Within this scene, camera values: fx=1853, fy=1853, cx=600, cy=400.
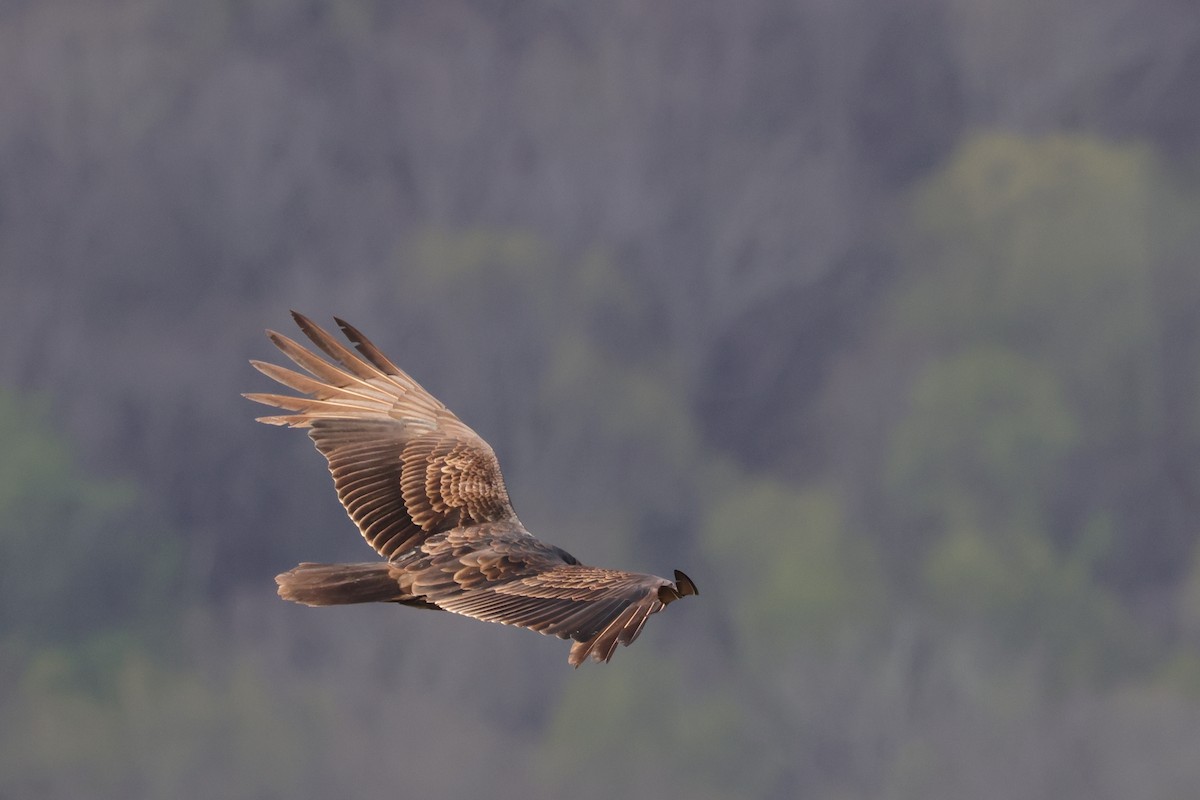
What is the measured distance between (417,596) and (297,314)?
596cm

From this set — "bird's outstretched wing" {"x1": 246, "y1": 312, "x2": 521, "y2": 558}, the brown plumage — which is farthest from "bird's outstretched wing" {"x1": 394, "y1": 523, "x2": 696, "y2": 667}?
"bird's outstretched wing" {"x1": 246, "y1": 312, "x2": 521, "y2": 558}

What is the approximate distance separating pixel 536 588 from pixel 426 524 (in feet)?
Answer: 13.9

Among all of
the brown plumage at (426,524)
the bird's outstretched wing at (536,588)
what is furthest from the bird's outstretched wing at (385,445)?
the bird's outstretched wing at (536,588)

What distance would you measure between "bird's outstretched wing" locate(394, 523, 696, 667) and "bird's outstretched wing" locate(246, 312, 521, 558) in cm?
127

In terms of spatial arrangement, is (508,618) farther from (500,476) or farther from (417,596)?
(500,476)

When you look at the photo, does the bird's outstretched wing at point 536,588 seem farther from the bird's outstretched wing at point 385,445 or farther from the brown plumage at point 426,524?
the bird's outstretched wing at point 385,445

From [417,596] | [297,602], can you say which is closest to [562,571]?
[417,596]

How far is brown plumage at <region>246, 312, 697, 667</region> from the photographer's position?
19359 millimetres

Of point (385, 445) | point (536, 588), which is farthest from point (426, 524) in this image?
point (536, 588)

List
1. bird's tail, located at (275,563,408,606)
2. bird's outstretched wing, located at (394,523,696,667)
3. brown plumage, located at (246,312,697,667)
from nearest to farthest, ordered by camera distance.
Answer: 1. bird's outstretched wing, located at (394,523,696,667)
2. brown plumage, located at (246,312,697,667)
3. bird's tail, located at (275,563,408,606)

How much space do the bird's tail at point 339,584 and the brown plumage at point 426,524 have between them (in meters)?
0.02

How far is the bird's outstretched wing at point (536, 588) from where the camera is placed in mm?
18766

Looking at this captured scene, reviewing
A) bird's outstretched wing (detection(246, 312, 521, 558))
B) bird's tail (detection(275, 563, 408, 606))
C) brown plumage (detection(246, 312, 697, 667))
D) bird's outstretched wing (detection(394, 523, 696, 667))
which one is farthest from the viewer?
bird's outstretched wing (detection(246, 312, 521, 558))

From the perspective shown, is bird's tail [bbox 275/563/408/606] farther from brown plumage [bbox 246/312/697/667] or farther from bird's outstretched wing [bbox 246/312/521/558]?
bird's outstretched wing [bbox 246/312/521/558]
